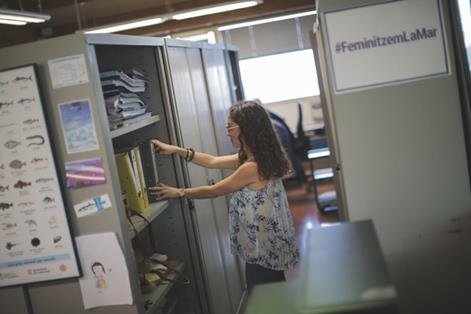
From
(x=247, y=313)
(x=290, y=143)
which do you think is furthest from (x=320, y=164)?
(x=247, y=313)

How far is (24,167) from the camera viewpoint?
6.98 ft

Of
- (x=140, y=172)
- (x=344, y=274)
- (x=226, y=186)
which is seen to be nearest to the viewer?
(x=344, y=274)

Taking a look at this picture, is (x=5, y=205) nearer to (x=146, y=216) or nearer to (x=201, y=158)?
(x=146, y=216)

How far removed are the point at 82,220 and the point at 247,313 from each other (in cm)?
99

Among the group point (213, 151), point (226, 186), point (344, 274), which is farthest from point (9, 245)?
point (213, 151)

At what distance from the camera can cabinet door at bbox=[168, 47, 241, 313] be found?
10.9 ft

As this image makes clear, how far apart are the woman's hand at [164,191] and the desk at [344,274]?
1.85 m

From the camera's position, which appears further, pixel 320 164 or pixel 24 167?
pixel 320 164

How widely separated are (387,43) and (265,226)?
4.98 feet

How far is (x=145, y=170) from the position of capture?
309cm

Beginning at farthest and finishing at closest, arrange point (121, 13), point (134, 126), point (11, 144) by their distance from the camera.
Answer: point (121, 13), point (134, 126), point (11, 144)

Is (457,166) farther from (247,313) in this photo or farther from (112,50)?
(112,50)

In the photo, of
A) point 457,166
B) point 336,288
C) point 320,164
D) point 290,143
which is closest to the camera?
point 336,288

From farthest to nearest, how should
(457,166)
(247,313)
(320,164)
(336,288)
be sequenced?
1. (320,164)
2. (457,166)
3. (247,313)
4. (336,288)
